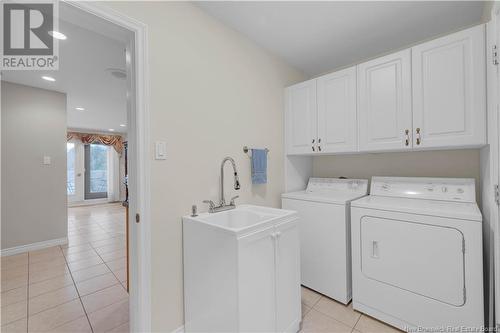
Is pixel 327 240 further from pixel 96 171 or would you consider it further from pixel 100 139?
pixel 96 171

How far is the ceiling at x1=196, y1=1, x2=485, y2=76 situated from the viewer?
1.70 metres

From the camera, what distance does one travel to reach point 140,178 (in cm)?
137

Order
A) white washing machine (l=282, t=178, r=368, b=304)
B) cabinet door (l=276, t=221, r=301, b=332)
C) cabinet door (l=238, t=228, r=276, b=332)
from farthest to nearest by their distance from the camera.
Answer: white washing machine (l=282, t=178, r=368, b=304), cabinet door (l=276, t=221, r=301, b=332), cabinet door (l=238, t=228, r=276, b=332)

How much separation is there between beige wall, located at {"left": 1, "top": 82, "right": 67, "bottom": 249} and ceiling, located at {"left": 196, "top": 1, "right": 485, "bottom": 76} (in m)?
3.35

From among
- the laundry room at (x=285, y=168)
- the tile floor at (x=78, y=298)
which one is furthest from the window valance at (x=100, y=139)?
the laundry room at (x=285, y=168)

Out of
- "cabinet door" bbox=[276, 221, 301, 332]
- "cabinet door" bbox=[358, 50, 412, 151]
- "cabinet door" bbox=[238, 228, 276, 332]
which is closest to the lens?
"cabinet door" bbox=[238, 228, 276, 332]

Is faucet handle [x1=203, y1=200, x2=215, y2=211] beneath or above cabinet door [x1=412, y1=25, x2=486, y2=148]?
beneath

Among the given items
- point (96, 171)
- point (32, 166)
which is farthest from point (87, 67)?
point (96, 171)

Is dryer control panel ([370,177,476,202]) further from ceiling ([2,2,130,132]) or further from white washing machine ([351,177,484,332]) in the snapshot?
ceiling ([2,2,130,132])

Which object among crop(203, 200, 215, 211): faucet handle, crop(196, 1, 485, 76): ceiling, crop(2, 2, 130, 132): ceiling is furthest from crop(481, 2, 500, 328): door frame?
crop(2, 2, 130, 132): ceiling

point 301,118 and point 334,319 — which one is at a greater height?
point 301,118

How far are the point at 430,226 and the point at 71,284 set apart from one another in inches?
131

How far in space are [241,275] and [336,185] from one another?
5.54ft

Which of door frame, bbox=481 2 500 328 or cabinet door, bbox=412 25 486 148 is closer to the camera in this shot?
door frame, bbox=481 2 500 328
